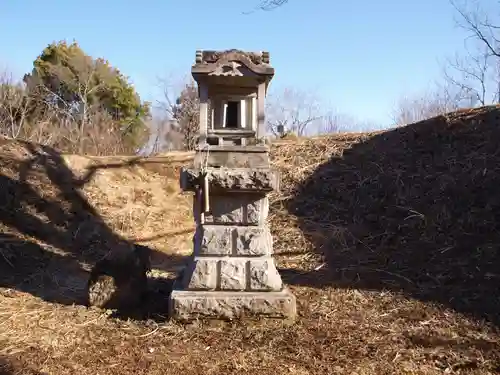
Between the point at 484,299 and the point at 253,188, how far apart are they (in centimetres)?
241

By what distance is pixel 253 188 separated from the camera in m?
3.97

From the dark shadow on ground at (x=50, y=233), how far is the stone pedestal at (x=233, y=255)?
2.26 ft

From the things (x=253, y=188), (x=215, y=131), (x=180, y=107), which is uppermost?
(x=180, y=107)

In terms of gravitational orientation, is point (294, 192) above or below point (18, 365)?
above

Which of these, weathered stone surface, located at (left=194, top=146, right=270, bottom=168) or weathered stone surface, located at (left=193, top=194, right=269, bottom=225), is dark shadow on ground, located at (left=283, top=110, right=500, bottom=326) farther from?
weathered stone surface, located at (left=194, top=146, right=270, bottom=168)

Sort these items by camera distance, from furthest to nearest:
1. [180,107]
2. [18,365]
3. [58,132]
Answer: [180,107] < [58,132] < [18,365]

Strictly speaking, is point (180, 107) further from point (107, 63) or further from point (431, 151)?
point (431, 151)

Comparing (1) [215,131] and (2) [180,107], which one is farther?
(2) [180,107]

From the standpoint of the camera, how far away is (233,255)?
4066 mm

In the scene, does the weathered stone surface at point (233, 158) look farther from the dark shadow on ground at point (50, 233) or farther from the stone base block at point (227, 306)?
the dark shadow on ground at point (50, 233)

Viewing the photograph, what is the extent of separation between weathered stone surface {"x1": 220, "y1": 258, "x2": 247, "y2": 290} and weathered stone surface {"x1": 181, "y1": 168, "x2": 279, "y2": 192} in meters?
0.64

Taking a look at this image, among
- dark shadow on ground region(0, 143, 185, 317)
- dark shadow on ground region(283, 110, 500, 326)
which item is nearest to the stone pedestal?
dark shadow on ground region(0, 143, 185, 317)

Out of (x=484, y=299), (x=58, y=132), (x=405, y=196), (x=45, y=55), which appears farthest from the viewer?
(x=45, y=55)

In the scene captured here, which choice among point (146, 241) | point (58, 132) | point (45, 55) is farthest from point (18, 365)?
point (45, 55)
